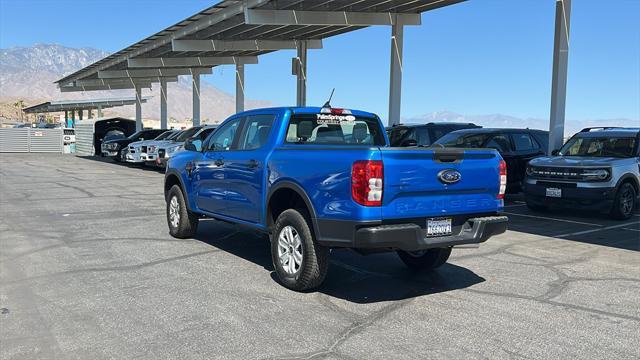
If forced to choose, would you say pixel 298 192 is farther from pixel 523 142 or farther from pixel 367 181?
pixel 523 142

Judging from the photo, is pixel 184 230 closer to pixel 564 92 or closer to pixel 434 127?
pixel 434 127

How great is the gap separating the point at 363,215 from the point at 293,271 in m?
1.24

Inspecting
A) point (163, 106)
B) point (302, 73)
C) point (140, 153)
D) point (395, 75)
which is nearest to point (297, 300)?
point (395, 75)

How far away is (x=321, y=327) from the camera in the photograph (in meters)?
4.70

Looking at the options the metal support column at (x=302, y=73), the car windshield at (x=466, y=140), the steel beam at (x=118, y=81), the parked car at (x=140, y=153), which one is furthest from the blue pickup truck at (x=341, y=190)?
the steel beam at (x=118, y=81)

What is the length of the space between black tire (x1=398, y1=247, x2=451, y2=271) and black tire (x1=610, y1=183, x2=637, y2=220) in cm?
578

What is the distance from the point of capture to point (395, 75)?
20.4 meters

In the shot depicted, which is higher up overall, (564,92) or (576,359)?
(564,92)

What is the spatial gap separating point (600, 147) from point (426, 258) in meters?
7.05

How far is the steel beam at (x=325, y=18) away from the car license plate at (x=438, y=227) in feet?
48.5

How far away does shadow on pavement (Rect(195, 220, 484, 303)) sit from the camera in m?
5.75

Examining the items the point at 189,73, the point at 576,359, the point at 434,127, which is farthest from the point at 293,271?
the point at 189,73

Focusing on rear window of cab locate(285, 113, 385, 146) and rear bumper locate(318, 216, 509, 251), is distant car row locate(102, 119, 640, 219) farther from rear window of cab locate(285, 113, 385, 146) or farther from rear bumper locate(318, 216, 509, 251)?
rear bumper locate(318, 216, 509, 251)

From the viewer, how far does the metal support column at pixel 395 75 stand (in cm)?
1992
